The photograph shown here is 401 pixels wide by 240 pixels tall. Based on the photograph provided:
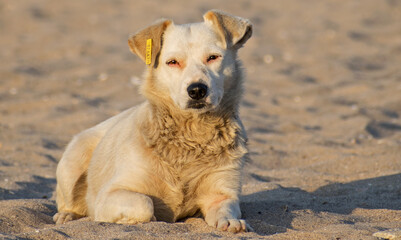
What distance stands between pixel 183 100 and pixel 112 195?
3.07 feet

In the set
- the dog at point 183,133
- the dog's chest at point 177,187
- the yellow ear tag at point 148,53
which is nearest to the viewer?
the dog at point 183,133

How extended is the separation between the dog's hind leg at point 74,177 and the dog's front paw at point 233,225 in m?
1.83

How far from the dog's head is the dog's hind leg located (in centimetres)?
125

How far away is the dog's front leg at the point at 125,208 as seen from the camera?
4980mm

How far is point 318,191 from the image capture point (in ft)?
22.9

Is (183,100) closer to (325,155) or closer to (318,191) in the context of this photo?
(318,191)

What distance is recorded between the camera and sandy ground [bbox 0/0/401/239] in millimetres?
5504

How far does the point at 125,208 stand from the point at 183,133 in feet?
2.79

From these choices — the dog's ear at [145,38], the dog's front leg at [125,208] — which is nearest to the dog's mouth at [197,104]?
the dog's ear at [145,38]

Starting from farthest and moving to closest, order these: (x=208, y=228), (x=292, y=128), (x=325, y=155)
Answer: (x=292, y=128) < (x=325, y=155) < (x=208, y=228)

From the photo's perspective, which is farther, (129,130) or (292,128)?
(292,128)

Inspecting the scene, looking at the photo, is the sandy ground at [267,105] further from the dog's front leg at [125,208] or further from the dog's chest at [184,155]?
the dog's chest at [184,155]

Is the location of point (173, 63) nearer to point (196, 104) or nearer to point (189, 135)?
point (196, 104)

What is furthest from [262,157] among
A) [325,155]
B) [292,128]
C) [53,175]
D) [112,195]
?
[112,195]
